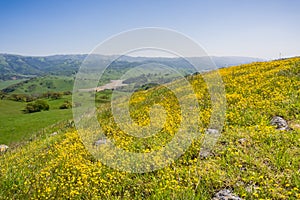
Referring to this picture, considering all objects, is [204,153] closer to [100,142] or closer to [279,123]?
[279,123]

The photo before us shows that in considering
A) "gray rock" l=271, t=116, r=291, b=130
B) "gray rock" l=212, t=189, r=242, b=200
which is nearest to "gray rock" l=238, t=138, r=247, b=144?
"gray rock" l=271, t=116, r=291, b=130

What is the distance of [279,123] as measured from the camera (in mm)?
11969

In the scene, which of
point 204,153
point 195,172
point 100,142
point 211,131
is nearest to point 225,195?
point 195,172

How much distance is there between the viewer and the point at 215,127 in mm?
12820

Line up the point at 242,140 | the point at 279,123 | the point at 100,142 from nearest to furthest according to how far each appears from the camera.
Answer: the point at 242,140 < the point at 279,123 < the point at 100,142

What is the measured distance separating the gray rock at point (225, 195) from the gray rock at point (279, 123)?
17.9ft

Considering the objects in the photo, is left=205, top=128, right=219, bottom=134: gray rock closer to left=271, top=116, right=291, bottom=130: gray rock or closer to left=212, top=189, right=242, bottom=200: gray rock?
left=271, top=116, right=291, bottom=130: gray rock

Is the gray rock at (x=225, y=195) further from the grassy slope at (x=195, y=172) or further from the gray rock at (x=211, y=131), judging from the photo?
the gray rock at (x=211, y=131)

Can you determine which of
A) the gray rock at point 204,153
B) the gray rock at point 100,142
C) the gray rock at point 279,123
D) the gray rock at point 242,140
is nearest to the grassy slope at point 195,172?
the gray rock at point 242,140

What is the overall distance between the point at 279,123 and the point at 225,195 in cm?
602

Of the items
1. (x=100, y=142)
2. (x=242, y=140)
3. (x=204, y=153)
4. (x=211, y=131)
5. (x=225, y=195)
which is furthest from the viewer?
(x=100, y=142)

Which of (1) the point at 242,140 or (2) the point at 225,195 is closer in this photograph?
(2) the point at 225,195

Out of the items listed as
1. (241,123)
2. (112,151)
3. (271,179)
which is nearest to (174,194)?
(271,179)

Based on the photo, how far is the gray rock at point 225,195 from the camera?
23.9 ft
